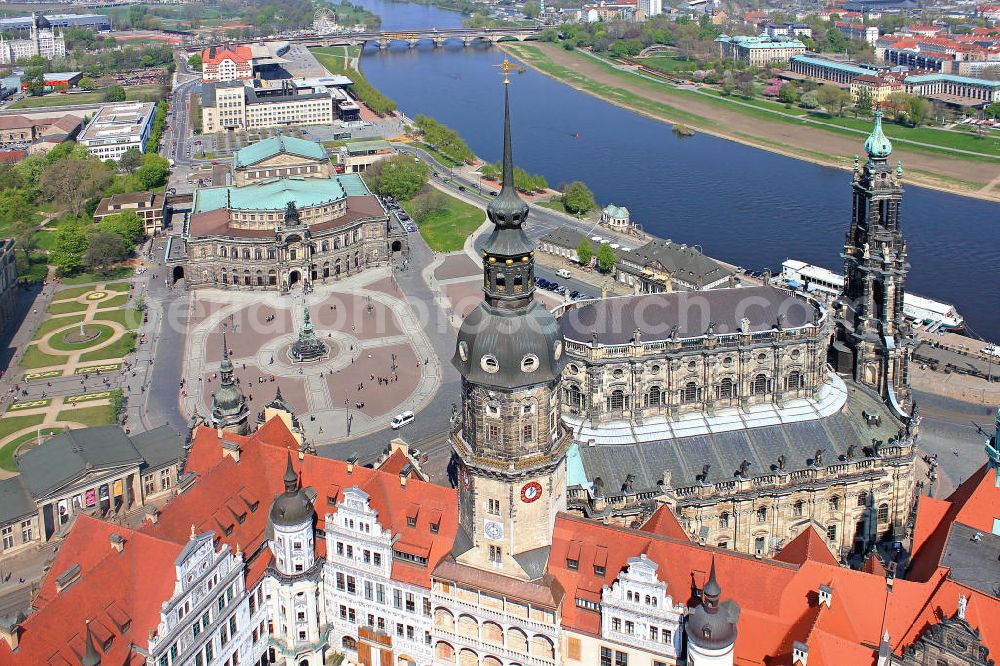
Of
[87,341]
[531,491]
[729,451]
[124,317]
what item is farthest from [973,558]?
[124,317]

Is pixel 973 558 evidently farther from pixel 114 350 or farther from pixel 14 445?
pixel 114 350

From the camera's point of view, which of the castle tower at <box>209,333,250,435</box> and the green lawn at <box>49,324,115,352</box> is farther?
the green lawn at <box>49,324,115,352</box>

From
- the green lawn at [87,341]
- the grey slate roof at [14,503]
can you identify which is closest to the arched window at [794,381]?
the grey slate roof at [14,503]

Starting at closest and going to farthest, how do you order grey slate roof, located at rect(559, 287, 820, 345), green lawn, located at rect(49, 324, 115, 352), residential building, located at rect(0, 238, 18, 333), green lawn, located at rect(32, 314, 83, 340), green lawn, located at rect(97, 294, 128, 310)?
grey slate roof, located at rect(559, 287, 820, 345) < green lawn, located at rect(49, 324, 115, 352) < green lawn, located at rect(32, 314, 83, 340) < residential building, located at rect(0, 238, 18, 333) < green lawn, located at rect(97, 294, 128, 310)

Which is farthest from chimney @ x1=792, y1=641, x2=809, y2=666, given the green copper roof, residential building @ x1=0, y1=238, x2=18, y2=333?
the green copper roof

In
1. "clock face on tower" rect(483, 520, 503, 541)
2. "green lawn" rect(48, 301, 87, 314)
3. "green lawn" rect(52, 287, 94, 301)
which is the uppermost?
"clock face on tower" rect(483, 520, 503, 541)

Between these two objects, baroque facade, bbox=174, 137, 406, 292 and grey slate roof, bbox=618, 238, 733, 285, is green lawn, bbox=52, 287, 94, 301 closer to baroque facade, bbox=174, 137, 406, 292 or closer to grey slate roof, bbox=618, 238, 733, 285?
baroque facade, bbox=174, 137, 406, 292
